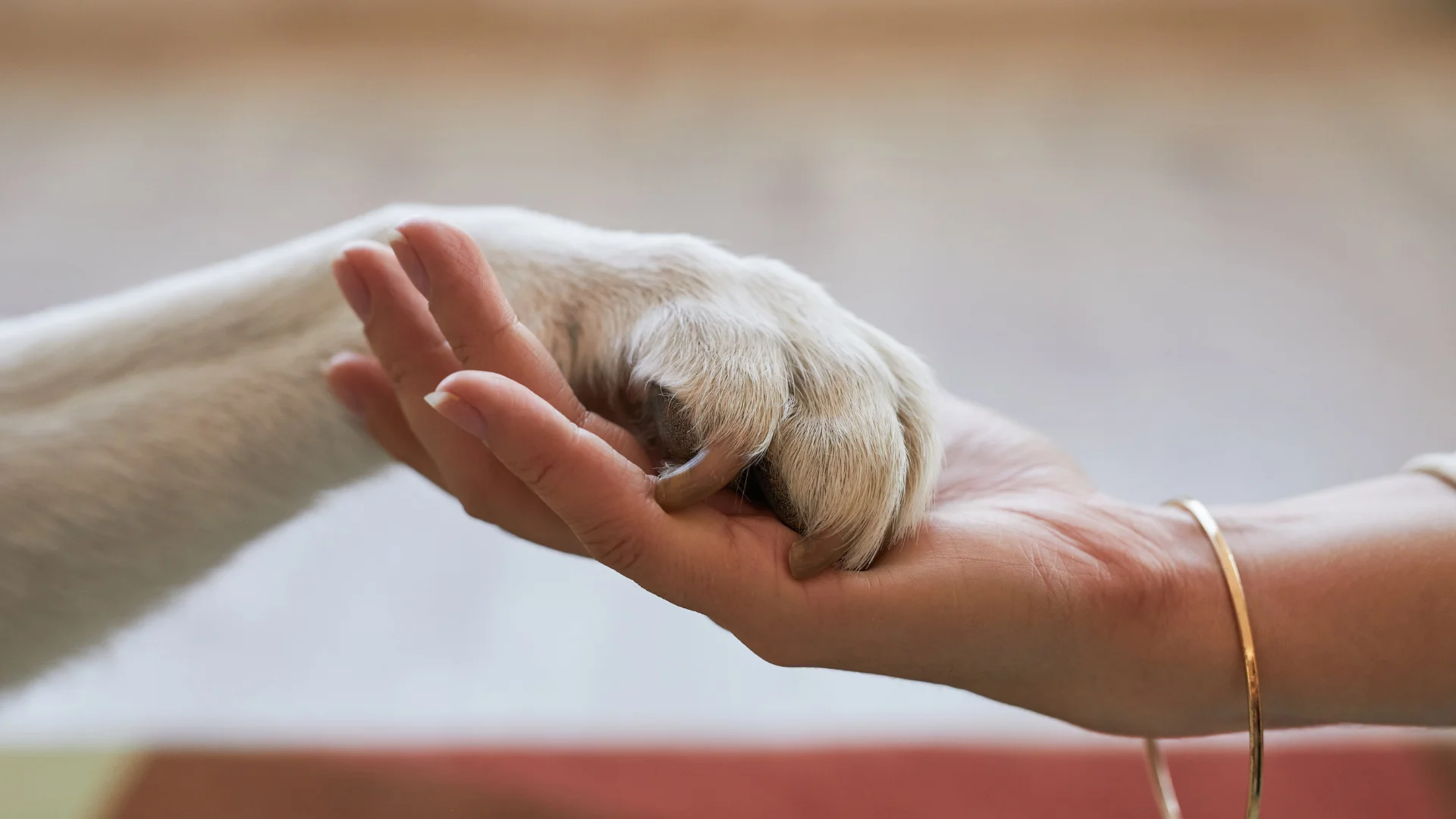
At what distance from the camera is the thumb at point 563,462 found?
A: 48 cm

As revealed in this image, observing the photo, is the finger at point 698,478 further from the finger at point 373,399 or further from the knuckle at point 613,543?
the finger at point 373,399

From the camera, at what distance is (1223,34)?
2229mm

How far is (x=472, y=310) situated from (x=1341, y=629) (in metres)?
0.60

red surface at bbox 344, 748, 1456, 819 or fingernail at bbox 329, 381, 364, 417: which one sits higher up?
fingernail at bbox 329, 381, 364, 417

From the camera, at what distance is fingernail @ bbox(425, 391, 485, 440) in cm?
48

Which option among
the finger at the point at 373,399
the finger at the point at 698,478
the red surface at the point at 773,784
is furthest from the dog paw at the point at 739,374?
the red surface at the point at 773,784

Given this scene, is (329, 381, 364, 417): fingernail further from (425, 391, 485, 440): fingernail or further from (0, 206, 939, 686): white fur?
(425, 391, 485, 440): fingernail

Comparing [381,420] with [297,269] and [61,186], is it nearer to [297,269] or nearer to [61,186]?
[297,269]

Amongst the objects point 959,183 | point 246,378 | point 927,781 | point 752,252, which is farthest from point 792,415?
point 959,183

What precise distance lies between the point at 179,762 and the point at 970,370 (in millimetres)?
1002

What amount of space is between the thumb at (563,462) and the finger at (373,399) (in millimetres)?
198

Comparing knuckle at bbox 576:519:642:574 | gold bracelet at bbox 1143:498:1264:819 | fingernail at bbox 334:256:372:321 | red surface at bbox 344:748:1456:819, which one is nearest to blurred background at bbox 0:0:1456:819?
red surface at bbox 344:748:1456:819

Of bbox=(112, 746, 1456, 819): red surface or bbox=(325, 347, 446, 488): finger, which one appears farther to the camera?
bbox=(112, 746, 1456, 819): red surface

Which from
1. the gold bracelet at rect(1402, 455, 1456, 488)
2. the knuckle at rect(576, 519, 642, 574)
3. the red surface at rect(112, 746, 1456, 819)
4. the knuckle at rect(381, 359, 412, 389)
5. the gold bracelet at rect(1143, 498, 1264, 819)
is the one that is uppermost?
the gold bracelet at rect(1402, 455, 1456, 488)
